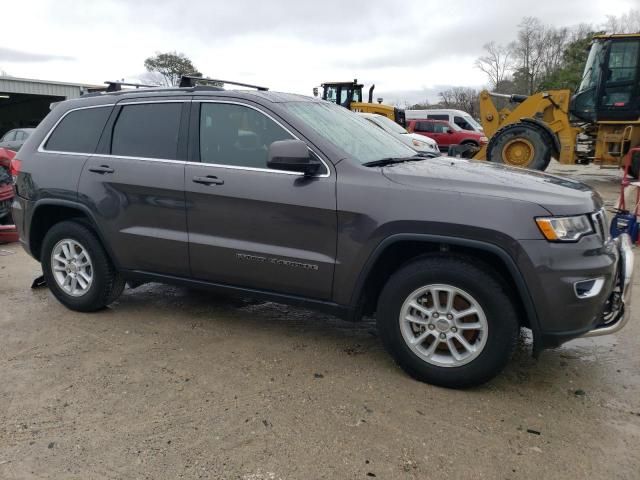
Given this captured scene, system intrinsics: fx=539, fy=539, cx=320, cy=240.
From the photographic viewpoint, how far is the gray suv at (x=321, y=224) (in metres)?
3.01

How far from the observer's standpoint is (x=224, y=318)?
4535 mm

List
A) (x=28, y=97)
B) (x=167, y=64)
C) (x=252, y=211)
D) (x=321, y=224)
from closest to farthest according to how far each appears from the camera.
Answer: (x=321, y=224) → (x=252, y=211) → (x=28, y=97) → (x=167, y=64)

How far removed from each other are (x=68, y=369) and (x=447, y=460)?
252 centimetres

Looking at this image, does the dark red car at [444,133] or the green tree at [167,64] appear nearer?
the dark red car at [444,133]

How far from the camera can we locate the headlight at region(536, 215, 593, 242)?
2.93 meters

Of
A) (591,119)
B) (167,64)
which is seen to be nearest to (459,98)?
(167,64)

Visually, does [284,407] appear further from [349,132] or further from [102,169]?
[102,169]

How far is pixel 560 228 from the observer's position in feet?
9.64

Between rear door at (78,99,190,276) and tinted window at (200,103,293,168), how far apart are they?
0.65 feet

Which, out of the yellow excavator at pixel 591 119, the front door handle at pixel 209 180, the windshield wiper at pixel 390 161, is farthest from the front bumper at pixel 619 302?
the yellow excavator at pixel 591 119

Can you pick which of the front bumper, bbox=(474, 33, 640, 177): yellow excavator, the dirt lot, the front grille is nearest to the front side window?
bbox=(474, 33, 640, 177): yellow excavator

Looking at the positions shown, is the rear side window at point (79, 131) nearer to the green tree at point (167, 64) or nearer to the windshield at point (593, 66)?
the windshield at point (593, 66)

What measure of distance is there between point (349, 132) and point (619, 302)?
2090 millimetres

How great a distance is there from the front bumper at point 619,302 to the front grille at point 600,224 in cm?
27
